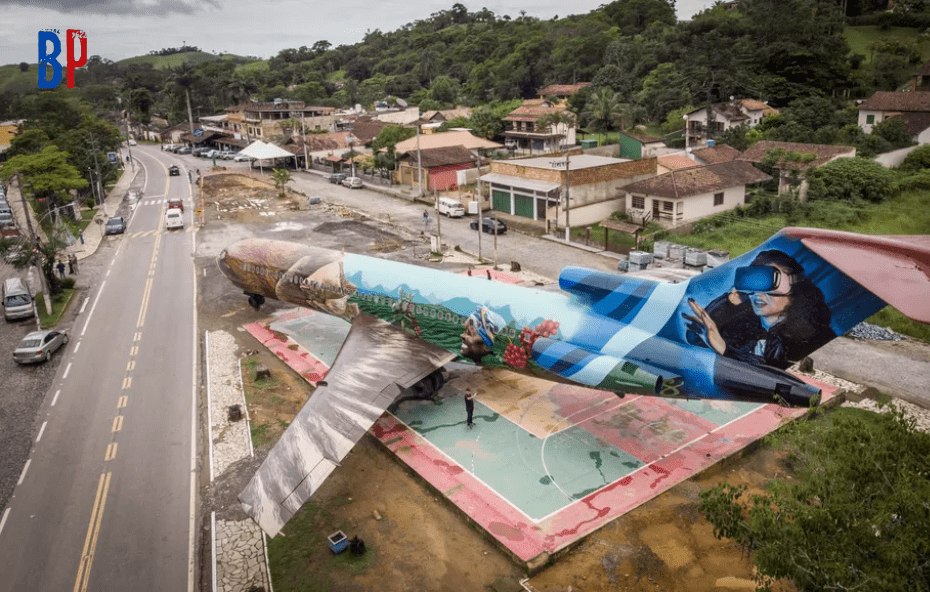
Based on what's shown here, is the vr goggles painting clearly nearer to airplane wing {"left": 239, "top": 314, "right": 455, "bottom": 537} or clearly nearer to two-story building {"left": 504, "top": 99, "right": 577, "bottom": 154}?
airplane wing {"left": 239, "top": 314, "right": 455, "bottom": 537}

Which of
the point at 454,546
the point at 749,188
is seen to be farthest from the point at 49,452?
the point at 749,188

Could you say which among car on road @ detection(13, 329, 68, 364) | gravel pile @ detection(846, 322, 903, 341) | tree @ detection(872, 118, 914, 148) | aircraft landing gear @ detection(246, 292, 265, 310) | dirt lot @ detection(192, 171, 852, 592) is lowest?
dirt lot @ detection(192, 171, 852, 592)

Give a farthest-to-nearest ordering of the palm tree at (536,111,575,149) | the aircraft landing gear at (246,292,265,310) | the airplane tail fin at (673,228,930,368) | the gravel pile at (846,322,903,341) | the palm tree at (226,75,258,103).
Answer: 1. the palm tree at (226,75,258,103)
2. the palm tree at (536,111,575,149)
3. the aircraft landing gear at (246,292,265,310)
4. the gravel pile at (846,322,903,341)
5. the airplane tail fin at (673,228,930,368)

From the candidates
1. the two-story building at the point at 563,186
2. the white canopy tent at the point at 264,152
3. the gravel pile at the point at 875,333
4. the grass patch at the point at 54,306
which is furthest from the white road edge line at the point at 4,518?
the white canopy tent at the point at 264,152

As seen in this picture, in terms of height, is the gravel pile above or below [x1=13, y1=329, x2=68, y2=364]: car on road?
below

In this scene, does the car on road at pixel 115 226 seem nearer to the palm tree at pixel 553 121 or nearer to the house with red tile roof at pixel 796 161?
the palm tree at pixel 553 121

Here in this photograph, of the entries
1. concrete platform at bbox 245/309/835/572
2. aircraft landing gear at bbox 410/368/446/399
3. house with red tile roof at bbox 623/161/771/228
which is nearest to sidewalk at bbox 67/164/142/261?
concrete platform at bbox 245/309/835/572

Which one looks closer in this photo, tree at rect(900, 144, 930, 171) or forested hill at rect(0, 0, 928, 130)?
tree at rect(900, 144, 930, 171)
